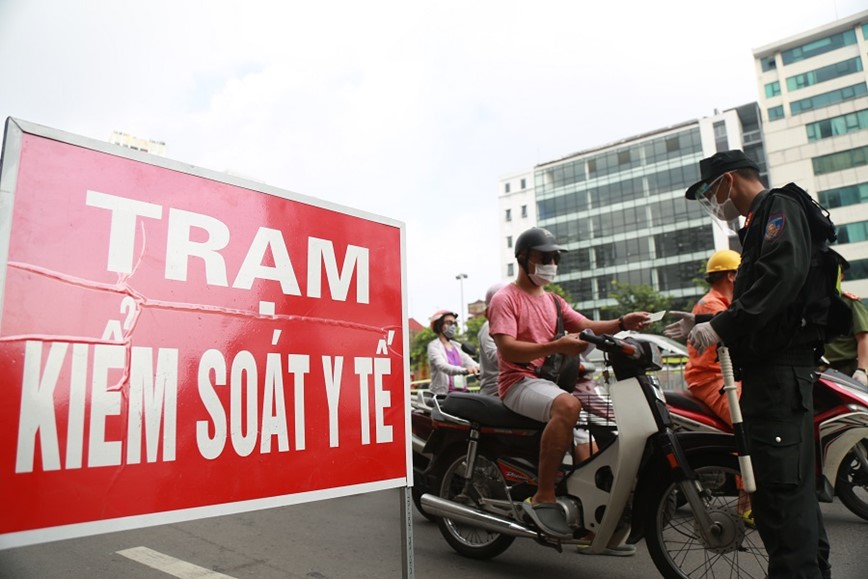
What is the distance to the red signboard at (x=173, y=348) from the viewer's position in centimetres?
148

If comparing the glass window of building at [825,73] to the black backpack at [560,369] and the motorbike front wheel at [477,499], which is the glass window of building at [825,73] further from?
the motorbike front wheel at [477,499]

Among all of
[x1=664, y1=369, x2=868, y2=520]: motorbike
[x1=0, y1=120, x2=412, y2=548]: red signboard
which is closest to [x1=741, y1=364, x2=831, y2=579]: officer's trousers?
[x1=664, y1=369, x2=868, y2=520]: motorbike

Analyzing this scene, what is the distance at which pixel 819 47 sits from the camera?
4344cm

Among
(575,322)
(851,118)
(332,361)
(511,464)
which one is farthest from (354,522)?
(851,118)

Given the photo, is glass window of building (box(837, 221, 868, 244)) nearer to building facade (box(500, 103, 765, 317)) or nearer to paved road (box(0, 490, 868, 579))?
building facade (box(500, 103, 765, 317))

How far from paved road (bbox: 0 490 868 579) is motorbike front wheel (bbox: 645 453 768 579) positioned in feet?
2.15

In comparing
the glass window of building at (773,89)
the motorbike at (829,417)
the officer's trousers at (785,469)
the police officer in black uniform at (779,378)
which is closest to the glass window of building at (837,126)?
the glass window of building at (773,89)

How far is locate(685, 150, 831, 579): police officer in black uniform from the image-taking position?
2.13 metres

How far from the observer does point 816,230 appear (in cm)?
238

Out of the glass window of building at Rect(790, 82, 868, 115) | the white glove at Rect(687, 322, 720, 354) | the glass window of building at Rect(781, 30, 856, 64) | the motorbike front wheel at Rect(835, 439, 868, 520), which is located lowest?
the motorbike front wheel at Rect(835, 439, 868, 520)

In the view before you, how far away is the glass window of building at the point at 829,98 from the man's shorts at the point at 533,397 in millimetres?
48866

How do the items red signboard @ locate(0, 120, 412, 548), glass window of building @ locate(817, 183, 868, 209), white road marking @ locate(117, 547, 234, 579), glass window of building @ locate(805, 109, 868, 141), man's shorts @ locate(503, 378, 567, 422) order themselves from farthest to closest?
glass window of building @ locate(805, 109, 868, 141) → glass window of building @ locate(817, 183, 868, 209) → white road marking @ locate(117, 547, 234, 579) → man's shorts @ locate(503, 378, 567, 422) → red signboard @ locate(0, 120, 412, 548)

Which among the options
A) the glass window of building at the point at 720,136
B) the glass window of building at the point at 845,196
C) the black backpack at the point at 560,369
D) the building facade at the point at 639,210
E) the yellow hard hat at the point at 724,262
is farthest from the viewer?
the glass window of building at the point at 720,136

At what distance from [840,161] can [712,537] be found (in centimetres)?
4685
